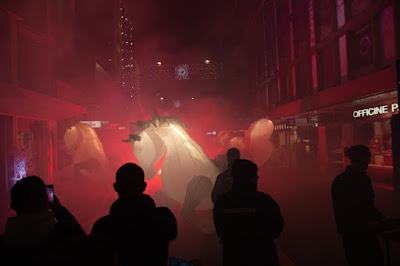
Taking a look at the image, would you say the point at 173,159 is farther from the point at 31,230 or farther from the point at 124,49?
the point at 124,49

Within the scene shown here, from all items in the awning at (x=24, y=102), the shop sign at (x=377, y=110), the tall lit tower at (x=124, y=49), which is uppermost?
the tall lit tower at (x=124, y=49)

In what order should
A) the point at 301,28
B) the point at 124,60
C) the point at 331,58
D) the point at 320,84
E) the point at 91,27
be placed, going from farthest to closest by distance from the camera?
1. the point at 124,60
2. the point at 91,27
3. the point at 301,28
4. the point at 320,84
5. the point at 331,58

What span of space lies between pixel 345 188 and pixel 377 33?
26.3ft

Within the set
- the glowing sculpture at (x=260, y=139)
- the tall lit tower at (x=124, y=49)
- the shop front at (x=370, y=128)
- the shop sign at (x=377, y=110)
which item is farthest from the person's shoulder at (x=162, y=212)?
the tall lit tower at (x=124, y=49)

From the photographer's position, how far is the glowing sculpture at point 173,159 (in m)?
4.81

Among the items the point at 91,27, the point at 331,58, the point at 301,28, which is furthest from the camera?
the point at 91,27

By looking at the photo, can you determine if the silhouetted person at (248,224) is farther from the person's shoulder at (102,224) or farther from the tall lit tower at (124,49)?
the tall lit tower at (124,49)

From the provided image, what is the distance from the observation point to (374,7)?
7.80 metres

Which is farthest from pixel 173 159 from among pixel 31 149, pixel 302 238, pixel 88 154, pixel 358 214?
pixel 31 149

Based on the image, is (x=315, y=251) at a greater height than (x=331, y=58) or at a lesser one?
lesser

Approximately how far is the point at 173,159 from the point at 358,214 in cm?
334

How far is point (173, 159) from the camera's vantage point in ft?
16.2

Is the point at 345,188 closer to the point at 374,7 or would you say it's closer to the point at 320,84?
the point at 374,7

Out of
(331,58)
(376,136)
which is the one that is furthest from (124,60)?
(376,136)
